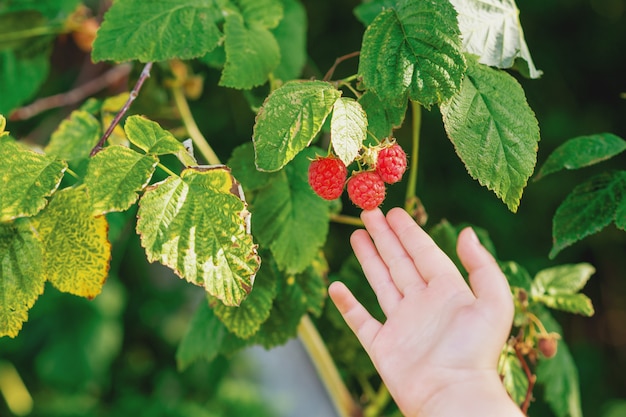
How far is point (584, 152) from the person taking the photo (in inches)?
30.2

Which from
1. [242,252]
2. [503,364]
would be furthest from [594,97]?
[242,252]

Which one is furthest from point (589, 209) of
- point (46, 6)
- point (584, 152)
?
point (46, 6)

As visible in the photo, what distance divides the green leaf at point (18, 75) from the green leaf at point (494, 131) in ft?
2.54

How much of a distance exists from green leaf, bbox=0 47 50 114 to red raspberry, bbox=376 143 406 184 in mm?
705

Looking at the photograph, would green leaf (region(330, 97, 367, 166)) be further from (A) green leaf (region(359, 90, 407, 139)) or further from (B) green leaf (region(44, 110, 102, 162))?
(B) green leaf (region(44, 110, 102, 162))

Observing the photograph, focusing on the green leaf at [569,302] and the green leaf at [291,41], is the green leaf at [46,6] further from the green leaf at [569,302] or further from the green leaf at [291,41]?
the green leaf at [569,302]

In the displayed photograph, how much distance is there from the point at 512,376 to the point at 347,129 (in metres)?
0.47

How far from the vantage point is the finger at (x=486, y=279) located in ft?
2.24

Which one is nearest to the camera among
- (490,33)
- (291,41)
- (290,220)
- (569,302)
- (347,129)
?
(347,129)

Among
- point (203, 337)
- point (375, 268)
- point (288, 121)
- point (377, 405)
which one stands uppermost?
point (288, 121)

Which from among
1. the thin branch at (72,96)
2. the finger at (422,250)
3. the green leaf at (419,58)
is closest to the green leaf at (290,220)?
the finger at (422,250)

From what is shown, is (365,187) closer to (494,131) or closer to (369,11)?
(494,131)

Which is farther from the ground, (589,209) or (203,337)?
(589,209)

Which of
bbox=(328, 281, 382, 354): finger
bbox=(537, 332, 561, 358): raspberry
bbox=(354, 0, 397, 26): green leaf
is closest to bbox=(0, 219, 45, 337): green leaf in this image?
bbox=(328, 281, 382, 354): finger
